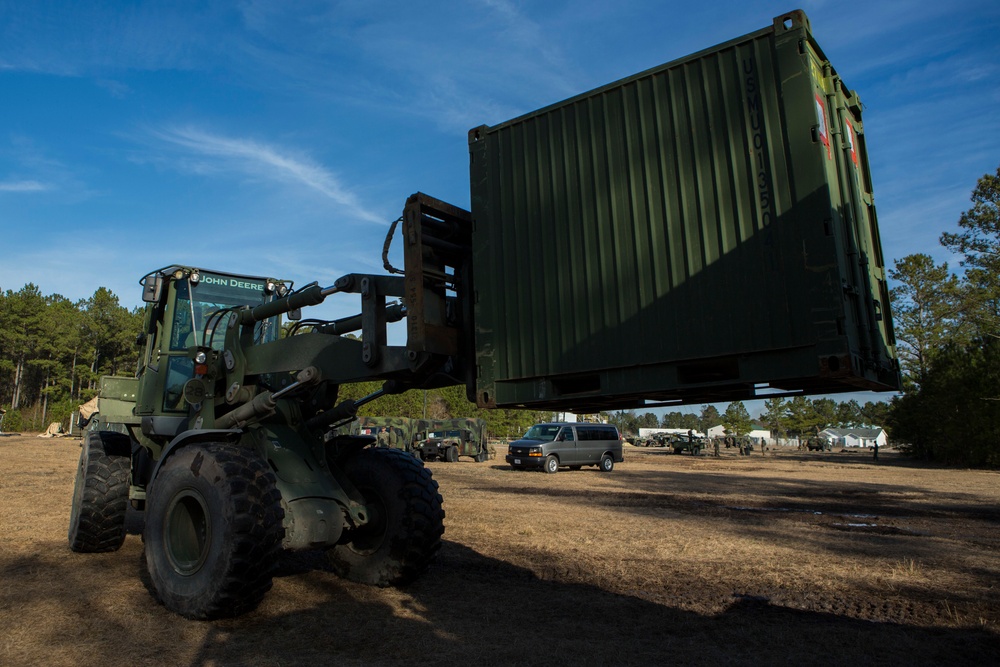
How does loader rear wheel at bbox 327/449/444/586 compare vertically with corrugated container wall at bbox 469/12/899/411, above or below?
below

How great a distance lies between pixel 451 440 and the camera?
30.7 metres

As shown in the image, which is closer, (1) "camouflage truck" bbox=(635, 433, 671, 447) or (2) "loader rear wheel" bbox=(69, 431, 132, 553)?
(2) "loader rear wheel" bbox=(69, 431, 132, 553)

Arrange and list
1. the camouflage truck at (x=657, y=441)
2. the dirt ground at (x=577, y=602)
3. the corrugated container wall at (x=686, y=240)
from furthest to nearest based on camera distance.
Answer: the camouflage truck at (x=657, y=441), the dirt ground at (x=577, y=602), the corrugated container wall at (x=686, y=240)

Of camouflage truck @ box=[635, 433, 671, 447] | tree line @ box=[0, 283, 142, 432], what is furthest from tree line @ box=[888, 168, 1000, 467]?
tree line @ box=[0, 283, 142, 432]

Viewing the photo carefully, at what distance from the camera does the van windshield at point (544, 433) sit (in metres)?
24.7

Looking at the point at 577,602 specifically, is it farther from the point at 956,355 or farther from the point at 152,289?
the point at 956,355

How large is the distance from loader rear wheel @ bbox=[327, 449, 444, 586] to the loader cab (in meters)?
2.06

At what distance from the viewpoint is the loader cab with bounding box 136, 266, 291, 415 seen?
7.23 m

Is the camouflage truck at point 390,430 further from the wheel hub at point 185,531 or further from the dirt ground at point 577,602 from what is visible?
the wheel hub at point 185,531

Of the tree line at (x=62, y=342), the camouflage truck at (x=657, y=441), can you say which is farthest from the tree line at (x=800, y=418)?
the tree line at (x=62, y=342)

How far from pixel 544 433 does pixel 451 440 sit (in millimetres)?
6977

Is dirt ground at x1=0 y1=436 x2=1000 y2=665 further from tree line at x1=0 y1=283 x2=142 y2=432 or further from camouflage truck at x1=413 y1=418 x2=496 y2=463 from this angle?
tree line at x1=0 y1=283 x2=142 y2=432

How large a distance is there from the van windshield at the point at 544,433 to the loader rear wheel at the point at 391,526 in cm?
1834

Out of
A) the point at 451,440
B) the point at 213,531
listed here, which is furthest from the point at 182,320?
the point at 451,440
